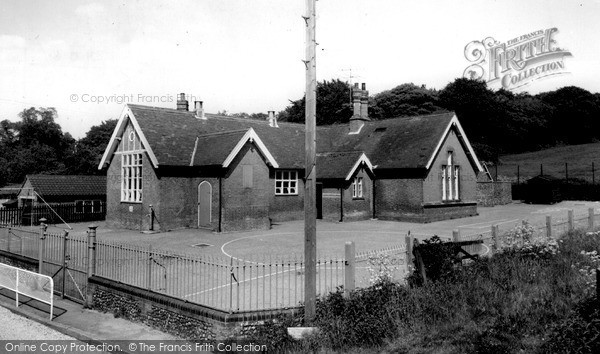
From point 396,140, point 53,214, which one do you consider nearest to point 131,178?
point 53,214

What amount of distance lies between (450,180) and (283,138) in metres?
12.0

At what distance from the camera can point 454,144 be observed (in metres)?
31.3

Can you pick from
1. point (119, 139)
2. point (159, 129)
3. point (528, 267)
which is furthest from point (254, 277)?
point (119, 139)

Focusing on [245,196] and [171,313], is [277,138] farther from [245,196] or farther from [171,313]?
[171,313]

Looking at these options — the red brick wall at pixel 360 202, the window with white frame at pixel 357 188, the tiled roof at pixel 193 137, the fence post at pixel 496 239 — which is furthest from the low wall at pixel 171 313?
the window with white frame at pixel 357 188

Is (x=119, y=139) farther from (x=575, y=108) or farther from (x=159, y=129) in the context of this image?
(x=575, y=108)

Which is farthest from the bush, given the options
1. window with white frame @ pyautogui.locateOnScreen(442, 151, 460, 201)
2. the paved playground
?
window with white frame @ pyautogui.locateOnScreen(442, 151, 460, 201)

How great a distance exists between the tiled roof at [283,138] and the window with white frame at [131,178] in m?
1.93

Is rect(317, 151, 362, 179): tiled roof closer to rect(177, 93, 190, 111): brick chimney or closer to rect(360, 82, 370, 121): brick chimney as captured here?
rect(360, 82, 370, 121): brick chimney

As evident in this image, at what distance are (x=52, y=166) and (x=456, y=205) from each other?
6413cm

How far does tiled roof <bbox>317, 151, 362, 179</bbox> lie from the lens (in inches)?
1125

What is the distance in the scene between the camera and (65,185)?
34.1 m

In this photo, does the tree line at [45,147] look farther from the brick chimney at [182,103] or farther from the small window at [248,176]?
the small window at [248,176]

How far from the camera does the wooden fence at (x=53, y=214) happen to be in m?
27.1
